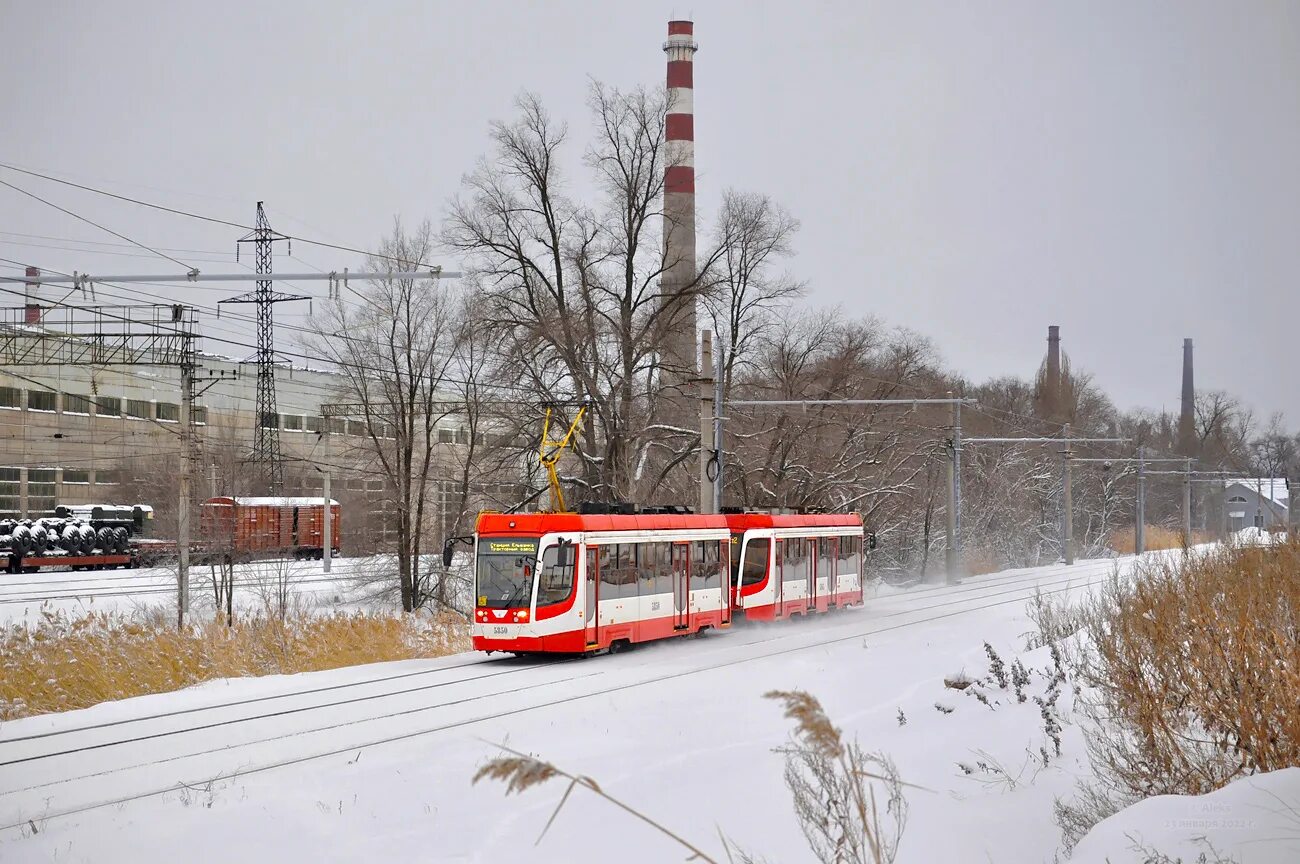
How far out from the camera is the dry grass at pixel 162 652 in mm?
18703

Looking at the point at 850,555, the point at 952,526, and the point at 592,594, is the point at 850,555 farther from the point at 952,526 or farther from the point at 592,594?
the point at 592,594

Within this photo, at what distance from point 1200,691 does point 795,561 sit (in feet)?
77.2

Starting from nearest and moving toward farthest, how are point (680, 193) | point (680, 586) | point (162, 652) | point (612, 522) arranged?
point (162, 652) < point (612, 522) < point (680, 586) < point (680, 193)

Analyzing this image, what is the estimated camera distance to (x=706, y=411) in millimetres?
34312

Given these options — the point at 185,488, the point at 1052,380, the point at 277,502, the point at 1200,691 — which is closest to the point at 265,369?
the point at 277,502

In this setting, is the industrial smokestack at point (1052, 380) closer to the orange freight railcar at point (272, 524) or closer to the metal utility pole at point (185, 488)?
the orange freight railcar at point (272, 524)

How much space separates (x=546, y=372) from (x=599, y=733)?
23268mm

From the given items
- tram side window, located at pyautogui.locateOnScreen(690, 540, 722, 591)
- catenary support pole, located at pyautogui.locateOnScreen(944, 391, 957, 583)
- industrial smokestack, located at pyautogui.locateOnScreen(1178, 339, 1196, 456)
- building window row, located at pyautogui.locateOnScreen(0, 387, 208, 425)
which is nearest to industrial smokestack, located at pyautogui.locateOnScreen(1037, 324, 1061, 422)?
industrial smokestack, located at pyautogui.locateOnScreen(1178, 339, 1196, 456)

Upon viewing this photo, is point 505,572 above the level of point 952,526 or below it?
above

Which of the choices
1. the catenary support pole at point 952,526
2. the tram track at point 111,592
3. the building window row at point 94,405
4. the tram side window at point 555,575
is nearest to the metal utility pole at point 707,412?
the tram side window at point 555,575

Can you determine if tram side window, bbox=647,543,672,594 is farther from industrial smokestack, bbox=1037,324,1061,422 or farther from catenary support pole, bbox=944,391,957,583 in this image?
industrial smokestack, bbox=1037,324,1061,422

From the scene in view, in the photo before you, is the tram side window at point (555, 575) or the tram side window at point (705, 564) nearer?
the tram side window at point (555, 575)

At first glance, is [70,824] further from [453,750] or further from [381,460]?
[381,460]

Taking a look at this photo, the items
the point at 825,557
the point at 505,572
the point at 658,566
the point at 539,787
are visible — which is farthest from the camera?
the point at 825,557
